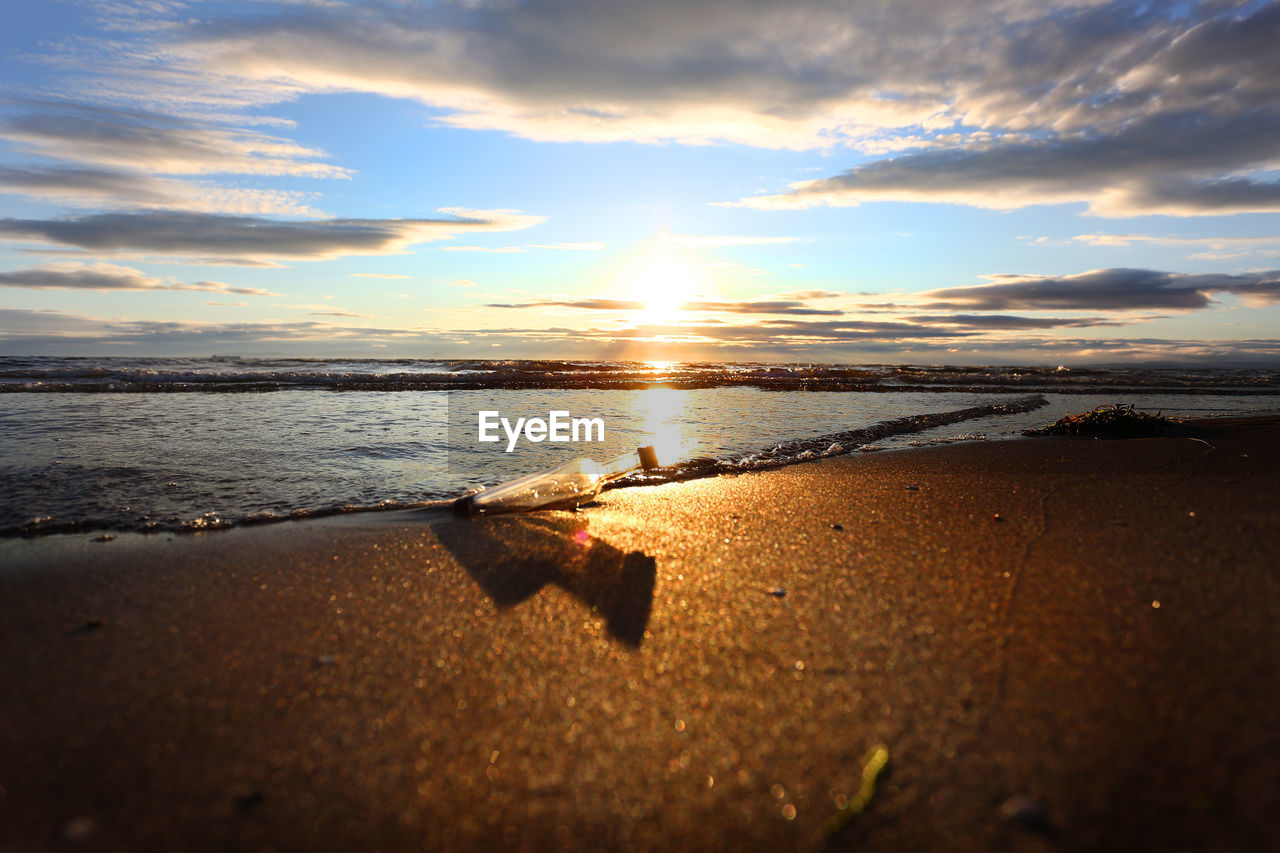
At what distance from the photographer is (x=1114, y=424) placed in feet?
27.2

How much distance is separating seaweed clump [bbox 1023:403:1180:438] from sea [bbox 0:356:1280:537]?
1.93 ft

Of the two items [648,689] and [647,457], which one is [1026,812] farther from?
[647,457]

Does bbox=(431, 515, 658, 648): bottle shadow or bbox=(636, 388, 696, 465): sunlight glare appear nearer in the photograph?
bbox=(431, 515, 658, 648): bottle shadow

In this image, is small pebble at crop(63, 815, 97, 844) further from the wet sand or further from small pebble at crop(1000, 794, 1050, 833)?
small pebble at crop(1000, 794, 1050, 833)

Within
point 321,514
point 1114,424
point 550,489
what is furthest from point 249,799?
point 1114,424

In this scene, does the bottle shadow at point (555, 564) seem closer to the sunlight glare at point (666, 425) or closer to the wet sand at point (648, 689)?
the wet sand at point (648, 689)

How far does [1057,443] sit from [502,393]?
11.4 meters

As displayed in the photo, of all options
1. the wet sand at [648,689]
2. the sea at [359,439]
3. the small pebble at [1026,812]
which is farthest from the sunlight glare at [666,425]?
the small pebble at [1026,812]

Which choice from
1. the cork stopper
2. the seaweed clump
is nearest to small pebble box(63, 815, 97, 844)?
the cork stopper

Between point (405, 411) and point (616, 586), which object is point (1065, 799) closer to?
point (616, 586)

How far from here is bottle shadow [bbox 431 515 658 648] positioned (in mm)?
2799

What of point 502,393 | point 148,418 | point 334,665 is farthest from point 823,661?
point 502,393

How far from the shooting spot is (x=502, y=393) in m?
15.4

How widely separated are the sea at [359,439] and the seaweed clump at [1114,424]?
0.59 metres
